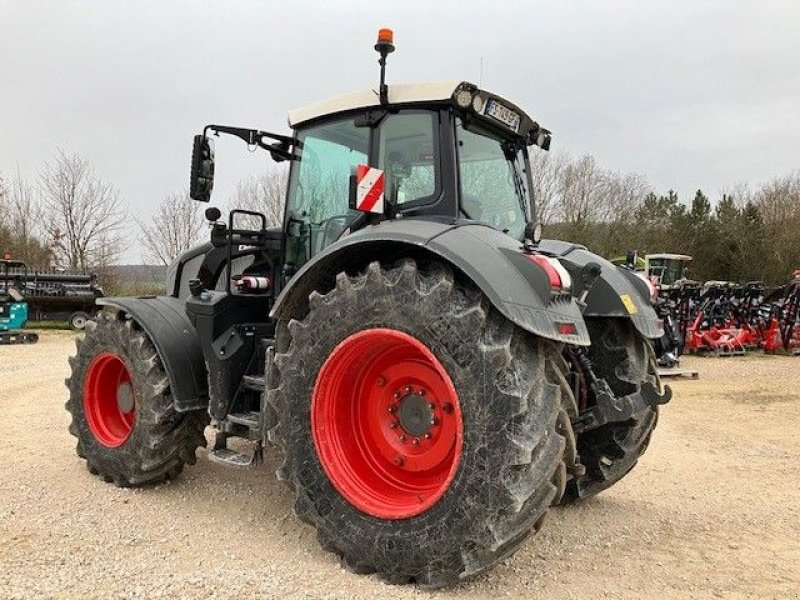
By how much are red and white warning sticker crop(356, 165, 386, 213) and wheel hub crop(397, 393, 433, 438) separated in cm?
105

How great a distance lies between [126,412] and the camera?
4715 millimetres

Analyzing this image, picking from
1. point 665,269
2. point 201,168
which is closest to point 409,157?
point 201,168

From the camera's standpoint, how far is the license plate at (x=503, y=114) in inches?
149

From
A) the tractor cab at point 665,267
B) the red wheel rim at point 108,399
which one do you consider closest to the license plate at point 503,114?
the red wheel rim at point 108,399

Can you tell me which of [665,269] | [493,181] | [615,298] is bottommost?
[615,298]

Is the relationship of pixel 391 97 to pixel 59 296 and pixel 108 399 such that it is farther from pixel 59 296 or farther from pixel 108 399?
pixel 59 296

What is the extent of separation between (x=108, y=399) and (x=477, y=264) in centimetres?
337

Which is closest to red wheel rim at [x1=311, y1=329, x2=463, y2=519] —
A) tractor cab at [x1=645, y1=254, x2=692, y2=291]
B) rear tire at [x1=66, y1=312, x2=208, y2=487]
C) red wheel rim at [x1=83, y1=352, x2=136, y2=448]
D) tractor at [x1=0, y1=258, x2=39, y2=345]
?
rear tire at [x1=66, y1=312, x2=208, y2=487]

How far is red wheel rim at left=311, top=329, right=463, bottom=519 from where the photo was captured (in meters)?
3.18

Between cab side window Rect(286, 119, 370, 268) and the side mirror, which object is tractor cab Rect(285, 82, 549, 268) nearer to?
cab side window Rect(286, 119, 370, 268)

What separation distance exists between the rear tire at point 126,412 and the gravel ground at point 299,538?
186 millimetres

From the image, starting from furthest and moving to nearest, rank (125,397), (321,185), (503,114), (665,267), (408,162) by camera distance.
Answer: (665,267)
(125,397)
(321,185)
(503,114)
(408,162)

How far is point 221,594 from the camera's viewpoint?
290 centimetres

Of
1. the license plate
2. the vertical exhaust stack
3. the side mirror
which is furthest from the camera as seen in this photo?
the side mirror
